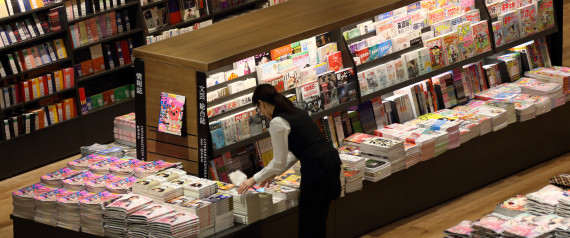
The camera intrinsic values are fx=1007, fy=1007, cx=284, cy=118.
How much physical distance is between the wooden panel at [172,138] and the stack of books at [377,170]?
1.40 metres

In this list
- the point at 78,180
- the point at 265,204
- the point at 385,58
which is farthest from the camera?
the point at 385,58

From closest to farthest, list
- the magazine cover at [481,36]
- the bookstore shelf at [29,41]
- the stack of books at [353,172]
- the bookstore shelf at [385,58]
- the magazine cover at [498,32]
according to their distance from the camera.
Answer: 1. the stack of books at [353,172]
2. the bookstore shelf at [385,58]
3. the magazine cover at [481,36]
4. the magazine cover at [498,32]
5. the bookstore shelf at [29,41]

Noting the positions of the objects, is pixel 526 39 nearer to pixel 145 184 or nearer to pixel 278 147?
pixel 278 147

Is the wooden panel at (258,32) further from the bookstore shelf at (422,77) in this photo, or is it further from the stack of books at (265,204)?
the stack of books at (265,204)

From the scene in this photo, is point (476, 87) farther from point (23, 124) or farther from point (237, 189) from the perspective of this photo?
point (23, 124)

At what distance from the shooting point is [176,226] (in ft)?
21.9

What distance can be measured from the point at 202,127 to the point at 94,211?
1025 millimetres

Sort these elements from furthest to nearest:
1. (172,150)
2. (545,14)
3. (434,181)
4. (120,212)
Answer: (545,14) < (434,181) < (172,150) < (120,212)

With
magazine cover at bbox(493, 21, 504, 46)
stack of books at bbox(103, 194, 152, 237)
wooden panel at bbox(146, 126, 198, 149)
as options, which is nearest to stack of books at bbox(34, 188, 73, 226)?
stack of books at bbox(103, 194, 152, 237)

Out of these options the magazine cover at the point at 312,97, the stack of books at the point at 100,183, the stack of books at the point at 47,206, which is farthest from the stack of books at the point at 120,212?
the magazine cover at the point at 312,97

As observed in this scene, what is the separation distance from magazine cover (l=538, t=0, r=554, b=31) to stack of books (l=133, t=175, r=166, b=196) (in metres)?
4.58

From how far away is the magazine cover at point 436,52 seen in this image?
9.03 meters

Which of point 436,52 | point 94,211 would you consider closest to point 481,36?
point 436,52

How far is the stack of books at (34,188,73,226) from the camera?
727 cm
